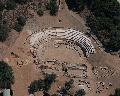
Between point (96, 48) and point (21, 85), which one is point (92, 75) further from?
point (21, 85)

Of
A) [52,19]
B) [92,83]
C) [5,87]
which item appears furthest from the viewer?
[52,19]

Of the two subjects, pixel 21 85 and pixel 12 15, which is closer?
pixel 21 85

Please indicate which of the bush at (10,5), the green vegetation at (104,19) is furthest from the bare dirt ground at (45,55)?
the bush at (10,5)

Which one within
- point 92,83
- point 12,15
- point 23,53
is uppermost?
point 12,15

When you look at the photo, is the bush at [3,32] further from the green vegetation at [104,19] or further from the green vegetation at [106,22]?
the green vegetation at [106,22]

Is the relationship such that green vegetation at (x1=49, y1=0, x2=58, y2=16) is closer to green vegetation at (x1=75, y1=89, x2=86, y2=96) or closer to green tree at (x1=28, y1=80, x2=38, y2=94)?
green tree at (x1=28, y1=80, x2=38, y2=94)

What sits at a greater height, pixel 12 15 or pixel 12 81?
pixel 12 15

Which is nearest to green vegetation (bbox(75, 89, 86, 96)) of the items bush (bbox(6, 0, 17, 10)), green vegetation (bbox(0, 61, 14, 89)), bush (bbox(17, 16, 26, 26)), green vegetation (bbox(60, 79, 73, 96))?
green vegetation (bbox(60, 79, 73, 96))

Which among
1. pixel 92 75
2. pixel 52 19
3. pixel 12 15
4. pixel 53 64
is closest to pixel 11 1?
pixel 12 15
